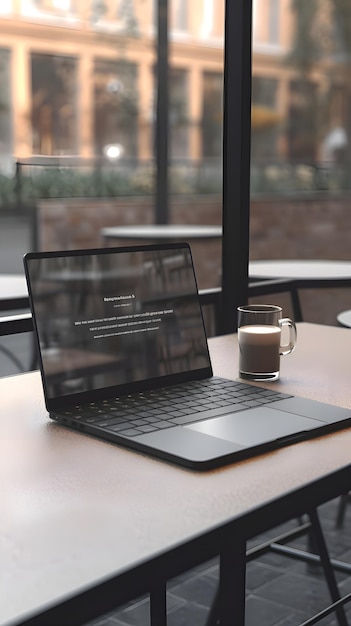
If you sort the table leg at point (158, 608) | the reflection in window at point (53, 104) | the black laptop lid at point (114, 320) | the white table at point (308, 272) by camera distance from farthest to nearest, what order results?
the reflection in window at point (53, 104) → the white table at point (308, 272) → the table leg at point (158, 608) → the black laptop lid at point (114, 320)

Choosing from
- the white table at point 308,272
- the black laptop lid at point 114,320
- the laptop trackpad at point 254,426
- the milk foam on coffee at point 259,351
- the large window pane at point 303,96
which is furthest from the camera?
the large window pane at point 303,96

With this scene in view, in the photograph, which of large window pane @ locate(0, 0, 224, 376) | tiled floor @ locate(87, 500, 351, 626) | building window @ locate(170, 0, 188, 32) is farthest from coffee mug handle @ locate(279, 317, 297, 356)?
building window @ locate(170, 0, 188, 32)

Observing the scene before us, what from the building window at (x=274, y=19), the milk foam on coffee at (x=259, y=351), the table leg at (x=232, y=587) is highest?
the building window at (x=274, y=19)

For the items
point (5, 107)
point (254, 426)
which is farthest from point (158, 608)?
point (5, 107)

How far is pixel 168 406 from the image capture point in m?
1.06

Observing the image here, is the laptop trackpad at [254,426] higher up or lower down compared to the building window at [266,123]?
lower down

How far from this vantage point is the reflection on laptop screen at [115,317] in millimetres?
1066

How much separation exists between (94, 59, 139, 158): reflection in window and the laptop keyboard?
7.23m

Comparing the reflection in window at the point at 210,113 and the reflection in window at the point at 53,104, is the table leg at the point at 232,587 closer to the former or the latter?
the reflection in window at the point at 53,104

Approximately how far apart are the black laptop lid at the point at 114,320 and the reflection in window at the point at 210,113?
7.17 metres

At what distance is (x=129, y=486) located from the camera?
2.68ft

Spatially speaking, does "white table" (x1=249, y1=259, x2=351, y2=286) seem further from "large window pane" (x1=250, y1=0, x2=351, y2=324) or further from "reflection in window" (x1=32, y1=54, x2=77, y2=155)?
"reflection in window" (x1=32, y1=54, x2=77, y2=155)

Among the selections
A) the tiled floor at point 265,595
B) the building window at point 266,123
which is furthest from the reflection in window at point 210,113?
the tiled floor at point 265,595

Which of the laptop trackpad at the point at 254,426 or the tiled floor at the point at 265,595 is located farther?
the tiled floor at the point at 265,595
